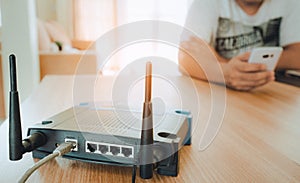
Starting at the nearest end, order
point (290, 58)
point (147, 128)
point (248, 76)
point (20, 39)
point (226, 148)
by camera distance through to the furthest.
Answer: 1. point (147, 128)
2. point (226, 148)
3. point (248, 76)
4. point (290, 58)
5. point (20, 39)

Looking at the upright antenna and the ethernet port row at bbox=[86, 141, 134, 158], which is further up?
the upright antenna

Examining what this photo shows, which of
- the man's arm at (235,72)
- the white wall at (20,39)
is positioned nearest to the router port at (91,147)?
the man's arm at (235,72)

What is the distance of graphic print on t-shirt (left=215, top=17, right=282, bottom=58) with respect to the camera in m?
1.68

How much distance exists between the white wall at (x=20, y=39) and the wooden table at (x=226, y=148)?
149 centimetres

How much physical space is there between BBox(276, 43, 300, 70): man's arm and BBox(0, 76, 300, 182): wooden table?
0.68 metres

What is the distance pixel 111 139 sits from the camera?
1.22ft

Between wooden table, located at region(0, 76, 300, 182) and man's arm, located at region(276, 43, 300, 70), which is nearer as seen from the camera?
wooden table, located at region(0, 76, 300, 182)

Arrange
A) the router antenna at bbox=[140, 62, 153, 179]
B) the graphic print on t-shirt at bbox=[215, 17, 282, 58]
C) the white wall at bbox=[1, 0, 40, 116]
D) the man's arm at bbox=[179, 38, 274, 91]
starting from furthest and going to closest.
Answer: the white wall at bbox=[1, 0, 40, 116] < the graphic print on t-shirt at bbox=[215, 17, 282, 58] < the man's arm at bbox=[179, 38, 274, 91] < the router antenna at bbox=[140, 62, 153, 179]

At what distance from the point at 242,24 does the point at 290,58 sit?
327 mm

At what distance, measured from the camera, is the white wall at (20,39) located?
2.20 meters

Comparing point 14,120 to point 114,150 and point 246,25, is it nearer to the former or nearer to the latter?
point 114,150

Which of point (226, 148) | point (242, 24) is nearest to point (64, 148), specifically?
point (226, 148)

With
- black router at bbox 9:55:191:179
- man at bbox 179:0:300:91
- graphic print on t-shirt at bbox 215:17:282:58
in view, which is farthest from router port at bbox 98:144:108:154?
graphic print on t-shirt at bbox 215:17:282:58

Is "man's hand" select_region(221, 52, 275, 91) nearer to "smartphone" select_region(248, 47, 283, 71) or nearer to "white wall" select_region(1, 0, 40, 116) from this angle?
"smartphone" select_region(248, 47, 283, 71)
